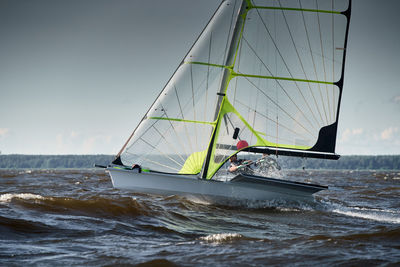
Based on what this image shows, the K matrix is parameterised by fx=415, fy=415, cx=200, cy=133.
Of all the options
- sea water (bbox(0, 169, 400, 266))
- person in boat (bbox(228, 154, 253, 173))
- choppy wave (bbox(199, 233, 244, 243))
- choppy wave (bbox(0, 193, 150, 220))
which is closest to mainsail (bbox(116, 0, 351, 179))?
person in boat (bbox(228, 154, 253, 173))

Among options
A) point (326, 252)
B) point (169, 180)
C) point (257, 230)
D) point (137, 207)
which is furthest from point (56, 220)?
point (326, 252)

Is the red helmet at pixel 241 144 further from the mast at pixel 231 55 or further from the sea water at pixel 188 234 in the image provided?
the sea water at pixel 188 234

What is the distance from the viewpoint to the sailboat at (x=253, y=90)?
1187 cm

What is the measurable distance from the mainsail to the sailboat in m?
0.03

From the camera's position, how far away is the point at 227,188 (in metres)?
10.9

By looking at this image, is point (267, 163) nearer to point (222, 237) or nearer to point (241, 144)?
point (241, 144)

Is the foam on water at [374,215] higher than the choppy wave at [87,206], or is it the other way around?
the foam on water at [374,215]

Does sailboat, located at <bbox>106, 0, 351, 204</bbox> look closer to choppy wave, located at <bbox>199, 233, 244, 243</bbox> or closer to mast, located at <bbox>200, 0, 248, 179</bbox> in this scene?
mast, located at <bbox>200, 0, 248, 179</bbox>

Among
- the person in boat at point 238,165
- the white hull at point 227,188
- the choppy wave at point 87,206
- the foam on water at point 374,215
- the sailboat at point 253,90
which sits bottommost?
the choppy wave at point 87,206

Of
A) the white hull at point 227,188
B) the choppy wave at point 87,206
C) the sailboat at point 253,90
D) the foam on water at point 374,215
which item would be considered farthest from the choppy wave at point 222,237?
the sailboat at point 253,90

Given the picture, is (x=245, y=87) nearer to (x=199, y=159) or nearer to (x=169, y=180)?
(x=199, y=159)

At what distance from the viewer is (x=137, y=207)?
403 inches

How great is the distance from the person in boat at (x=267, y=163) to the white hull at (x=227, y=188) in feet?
5.06

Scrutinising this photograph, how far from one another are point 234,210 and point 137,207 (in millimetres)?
2512
